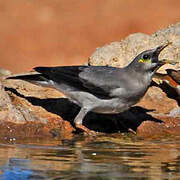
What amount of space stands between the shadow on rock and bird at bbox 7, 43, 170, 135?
0.17 m

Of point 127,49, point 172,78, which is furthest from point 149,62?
point 127,49

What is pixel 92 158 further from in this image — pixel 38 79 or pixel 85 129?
pixel 38 79

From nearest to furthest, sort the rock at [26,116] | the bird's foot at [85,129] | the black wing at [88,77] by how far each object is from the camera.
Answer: the rock at [26,116] → the bird's foot at [85,129] → the black wing at [88,77]

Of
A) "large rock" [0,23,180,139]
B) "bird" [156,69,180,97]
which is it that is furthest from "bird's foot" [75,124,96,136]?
"bird" [156,69,180,97]

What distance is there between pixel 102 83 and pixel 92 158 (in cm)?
242

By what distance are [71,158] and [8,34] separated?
14.6 m

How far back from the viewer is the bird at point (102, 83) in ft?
33.9

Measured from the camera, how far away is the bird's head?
10.5 m

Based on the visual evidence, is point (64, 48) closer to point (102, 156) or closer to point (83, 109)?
point (83, 109)

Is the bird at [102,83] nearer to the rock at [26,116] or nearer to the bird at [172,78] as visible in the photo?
the rock at [26,116]

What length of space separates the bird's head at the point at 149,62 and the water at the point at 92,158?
107 centimetres

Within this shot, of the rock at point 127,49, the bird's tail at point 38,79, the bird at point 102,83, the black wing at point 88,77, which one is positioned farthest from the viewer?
the rock at point 127,49

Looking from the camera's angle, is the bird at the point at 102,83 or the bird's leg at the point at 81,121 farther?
the bird at the point at 102,83

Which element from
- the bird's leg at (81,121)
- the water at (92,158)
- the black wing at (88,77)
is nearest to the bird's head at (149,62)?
the black wing at (88,77)
